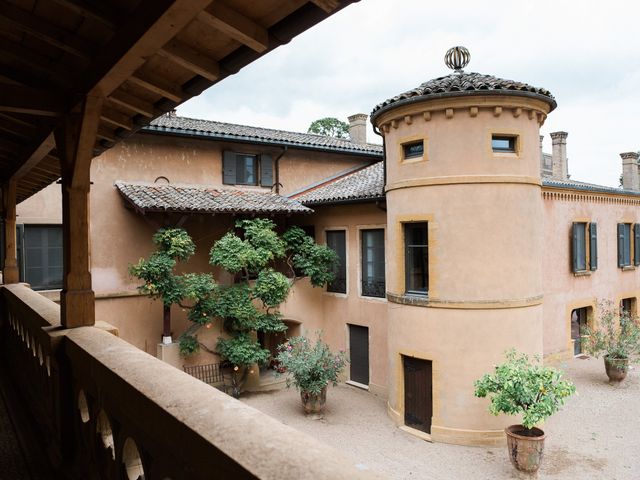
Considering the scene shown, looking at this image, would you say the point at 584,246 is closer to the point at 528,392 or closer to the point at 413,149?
the point at 413,149

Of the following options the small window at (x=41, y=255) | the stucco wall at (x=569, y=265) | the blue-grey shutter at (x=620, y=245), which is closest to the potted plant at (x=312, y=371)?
the small window at (x=41, y=255)

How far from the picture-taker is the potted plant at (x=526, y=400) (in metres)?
8.60

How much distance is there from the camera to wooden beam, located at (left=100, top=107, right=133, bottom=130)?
3.83 metres

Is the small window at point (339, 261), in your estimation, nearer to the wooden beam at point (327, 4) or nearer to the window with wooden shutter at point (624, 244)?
the window with wooden shutter at point (624, 244)

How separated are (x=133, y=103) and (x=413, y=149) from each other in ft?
27.5

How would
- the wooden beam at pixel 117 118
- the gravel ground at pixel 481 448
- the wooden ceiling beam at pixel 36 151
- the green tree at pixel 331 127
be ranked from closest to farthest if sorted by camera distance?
the wooden beam at pixel 117 118
the wooden ceiling beam at pixel 36 151
the gravel ground at pixel 481 448
the green tree at pixel 331 127

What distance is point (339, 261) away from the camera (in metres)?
14.1

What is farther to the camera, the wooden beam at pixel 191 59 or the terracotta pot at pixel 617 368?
the terracotta pot at pixel 617 368

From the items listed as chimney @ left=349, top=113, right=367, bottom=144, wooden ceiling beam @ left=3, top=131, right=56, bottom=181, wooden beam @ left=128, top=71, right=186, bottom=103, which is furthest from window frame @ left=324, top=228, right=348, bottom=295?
wooden beam @ left=128, top=71, right=186, bottom=103

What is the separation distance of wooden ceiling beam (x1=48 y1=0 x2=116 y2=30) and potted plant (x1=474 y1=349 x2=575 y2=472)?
8.91 m

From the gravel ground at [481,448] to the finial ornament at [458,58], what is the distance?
8.55 metres

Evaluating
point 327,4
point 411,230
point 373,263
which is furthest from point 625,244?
point 327,4

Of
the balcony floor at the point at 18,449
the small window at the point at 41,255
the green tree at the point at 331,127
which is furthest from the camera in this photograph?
the green tree at the point at 331,127

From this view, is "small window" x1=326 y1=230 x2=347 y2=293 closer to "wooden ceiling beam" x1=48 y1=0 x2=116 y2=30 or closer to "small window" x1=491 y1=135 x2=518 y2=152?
"small window" x1=491 y1=135 x2=518 y2=152
